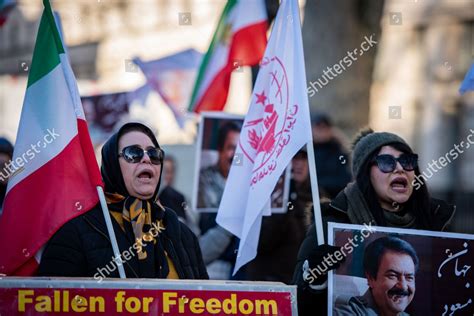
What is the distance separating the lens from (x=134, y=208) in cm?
577

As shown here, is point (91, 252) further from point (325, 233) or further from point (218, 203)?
point (218, 203)

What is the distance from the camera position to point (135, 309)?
4.86 m

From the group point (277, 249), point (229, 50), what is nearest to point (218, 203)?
point (277, 249)

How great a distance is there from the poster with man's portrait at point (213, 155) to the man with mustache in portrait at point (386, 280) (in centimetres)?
358

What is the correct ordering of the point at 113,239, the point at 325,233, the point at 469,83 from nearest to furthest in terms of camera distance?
the point at 113,239
the point at 325,233
the point at 469,83

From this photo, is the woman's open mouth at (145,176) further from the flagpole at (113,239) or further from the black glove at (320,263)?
the black glove at (320,263)

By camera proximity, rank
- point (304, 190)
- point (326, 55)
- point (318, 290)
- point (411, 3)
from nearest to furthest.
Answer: point (318, 290), point (304, 190), point (326, 55), point (411, 3)

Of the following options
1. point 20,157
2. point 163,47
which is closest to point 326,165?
point 20,157

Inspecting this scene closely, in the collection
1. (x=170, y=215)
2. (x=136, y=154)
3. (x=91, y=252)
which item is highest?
(x=136, y=154)

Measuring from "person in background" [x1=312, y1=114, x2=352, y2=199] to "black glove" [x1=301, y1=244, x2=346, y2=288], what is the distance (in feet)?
18.1

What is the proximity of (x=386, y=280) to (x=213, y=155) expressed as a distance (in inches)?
157

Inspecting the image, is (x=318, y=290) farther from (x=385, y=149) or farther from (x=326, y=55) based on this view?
(x=326, y=55)

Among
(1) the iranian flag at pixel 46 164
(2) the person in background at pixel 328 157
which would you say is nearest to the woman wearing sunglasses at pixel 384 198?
(1) the iranian flag at pixel 46 164

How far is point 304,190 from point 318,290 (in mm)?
3850
